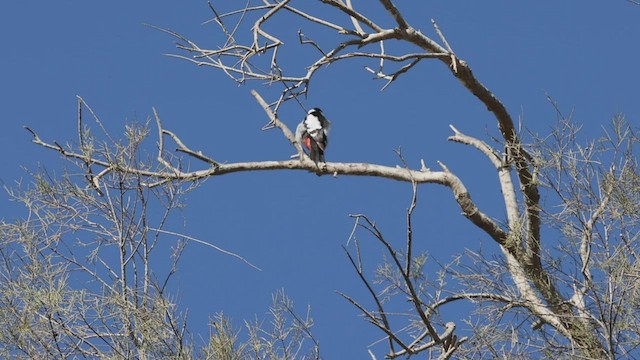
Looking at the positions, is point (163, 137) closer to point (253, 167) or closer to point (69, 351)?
point (253, 167)

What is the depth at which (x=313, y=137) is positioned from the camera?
26.6 ft

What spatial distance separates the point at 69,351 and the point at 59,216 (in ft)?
3.13

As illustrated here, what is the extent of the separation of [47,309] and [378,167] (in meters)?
3.19

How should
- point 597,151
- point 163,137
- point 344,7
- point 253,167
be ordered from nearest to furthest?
point 597,151 < point 344,7 < point 163,137 < point 253,167

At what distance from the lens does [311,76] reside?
627 cm

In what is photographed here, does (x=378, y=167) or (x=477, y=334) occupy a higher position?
(x=378, y=167)

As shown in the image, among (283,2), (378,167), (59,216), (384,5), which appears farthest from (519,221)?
(59,216)

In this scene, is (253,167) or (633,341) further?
(253,167)

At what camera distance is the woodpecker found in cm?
794

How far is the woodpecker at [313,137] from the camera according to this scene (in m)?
7.94

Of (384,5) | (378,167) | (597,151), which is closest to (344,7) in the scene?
(384,5)

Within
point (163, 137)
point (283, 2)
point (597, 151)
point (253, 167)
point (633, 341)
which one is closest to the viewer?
point (633, 341)

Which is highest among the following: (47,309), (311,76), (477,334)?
(311,76)

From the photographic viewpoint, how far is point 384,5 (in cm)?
680
